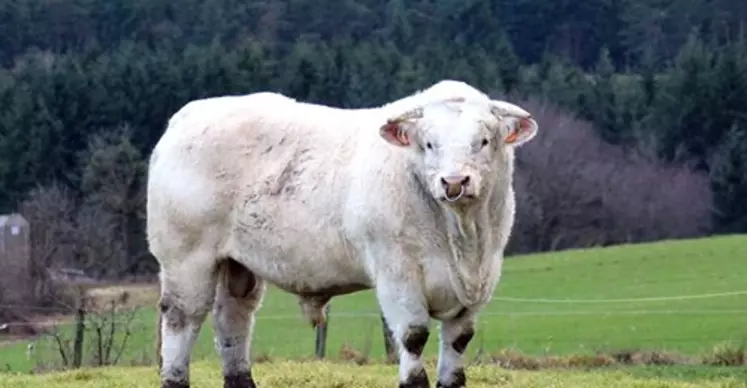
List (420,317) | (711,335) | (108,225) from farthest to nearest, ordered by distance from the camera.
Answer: (108,225)
(711,335)
(420,317)

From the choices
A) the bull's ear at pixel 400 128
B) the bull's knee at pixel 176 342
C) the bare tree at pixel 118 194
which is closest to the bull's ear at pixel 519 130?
the bull's ear at pixel 400 128

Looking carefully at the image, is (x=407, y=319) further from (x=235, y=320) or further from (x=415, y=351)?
(x=235, y=320)

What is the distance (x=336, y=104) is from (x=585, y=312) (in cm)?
3718

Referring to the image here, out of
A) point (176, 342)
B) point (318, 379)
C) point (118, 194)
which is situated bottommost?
point (118, 194)

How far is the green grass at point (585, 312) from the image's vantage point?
2792 centimetres

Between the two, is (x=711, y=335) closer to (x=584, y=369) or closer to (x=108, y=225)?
(x=584, y=369)

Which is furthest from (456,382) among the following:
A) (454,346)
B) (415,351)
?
(415,351)

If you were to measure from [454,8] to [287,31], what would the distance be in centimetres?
1046

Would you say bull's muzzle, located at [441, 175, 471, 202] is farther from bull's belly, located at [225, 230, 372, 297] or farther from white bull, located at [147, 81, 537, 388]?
bull's belly, located at [225, 230, 372, 297]

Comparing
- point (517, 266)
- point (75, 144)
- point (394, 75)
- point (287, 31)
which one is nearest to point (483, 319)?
point (517, 266)

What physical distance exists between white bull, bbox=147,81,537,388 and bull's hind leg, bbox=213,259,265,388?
1cm

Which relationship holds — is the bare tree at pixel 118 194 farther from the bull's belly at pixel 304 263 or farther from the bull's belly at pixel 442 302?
the bull's belly at pixel 442 302

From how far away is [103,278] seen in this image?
48.3 m

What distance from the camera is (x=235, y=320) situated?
1132 cm
